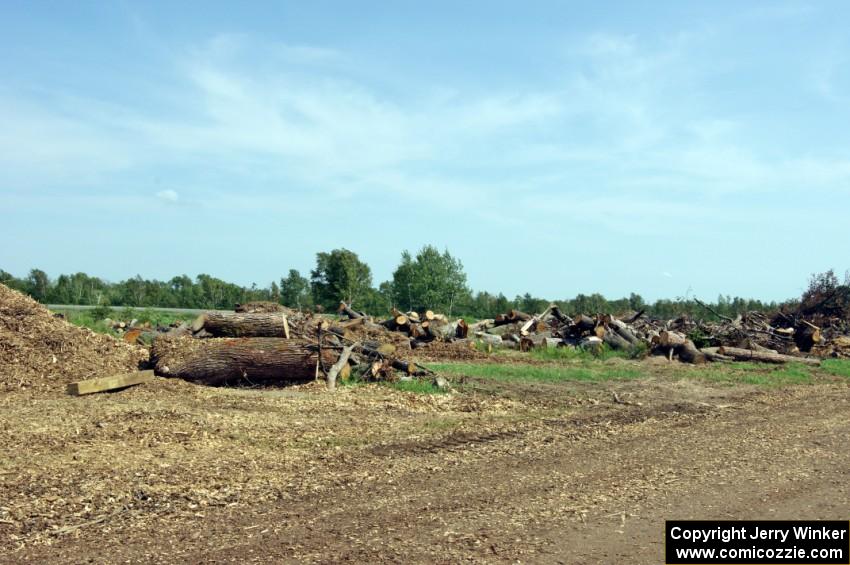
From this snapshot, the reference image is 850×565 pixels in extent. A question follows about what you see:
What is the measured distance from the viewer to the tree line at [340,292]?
154 ft

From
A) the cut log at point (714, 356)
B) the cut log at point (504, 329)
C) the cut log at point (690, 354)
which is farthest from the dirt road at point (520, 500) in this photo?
the cut log at point (504, 329)

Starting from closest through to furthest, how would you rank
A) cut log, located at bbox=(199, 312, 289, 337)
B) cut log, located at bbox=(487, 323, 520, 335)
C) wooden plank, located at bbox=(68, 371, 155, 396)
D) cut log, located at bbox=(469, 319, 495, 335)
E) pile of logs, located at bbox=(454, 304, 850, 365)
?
wooden plank, located at bbox=(68, 371, 155, 396)
cut log, located at bbox=(199, 312, 289, 337)
pile of logs, located at bbox=(454, 304, 850, 365)
cut log, located at bbox=(487, 323, 520, 335)
cut log, located at bbox=(469, 319, 495, 335)

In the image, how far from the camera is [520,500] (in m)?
6.72

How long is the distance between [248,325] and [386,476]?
10138 mm

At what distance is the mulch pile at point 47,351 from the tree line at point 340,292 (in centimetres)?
3058

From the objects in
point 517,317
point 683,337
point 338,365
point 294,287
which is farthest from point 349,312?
point 294,287

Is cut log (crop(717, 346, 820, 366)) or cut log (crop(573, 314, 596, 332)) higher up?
cut log (crop(573, 314, 596, 332))

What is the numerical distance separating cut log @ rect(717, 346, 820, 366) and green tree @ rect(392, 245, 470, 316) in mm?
32990

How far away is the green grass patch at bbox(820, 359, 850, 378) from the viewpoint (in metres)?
18.8

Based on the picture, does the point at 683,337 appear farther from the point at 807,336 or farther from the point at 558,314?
the point at 558,314

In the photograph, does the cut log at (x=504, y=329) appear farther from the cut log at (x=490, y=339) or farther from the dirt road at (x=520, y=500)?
the dirt road at (x=520, y=500)

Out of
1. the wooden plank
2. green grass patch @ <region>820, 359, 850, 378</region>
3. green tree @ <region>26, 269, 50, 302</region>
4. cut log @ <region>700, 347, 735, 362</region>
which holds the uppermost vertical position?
Result: green tree @ <region>26, 269, 50, 302</region>

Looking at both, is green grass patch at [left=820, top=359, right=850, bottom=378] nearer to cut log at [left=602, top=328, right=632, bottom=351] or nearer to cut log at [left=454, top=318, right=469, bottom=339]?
cut log at [left=602, top=328, right=632, bottom=351]

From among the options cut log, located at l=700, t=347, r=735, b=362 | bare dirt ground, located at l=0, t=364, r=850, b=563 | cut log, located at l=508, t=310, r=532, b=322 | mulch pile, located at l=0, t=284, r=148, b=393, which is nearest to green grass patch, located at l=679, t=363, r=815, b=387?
cut log, located at l=700, t=347, r=735, b=362
